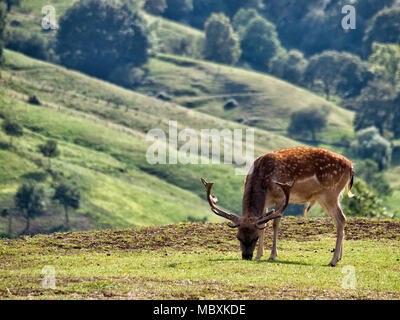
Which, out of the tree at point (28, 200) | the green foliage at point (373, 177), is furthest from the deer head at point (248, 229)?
the green foliage at point (373, 177)

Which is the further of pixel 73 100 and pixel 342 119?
pixel 342 119

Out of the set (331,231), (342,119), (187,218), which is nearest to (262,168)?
(331,231)

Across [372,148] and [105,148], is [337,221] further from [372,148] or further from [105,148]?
[372,148]

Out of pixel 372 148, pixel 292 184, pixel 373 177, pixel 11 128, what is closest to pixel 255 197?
pixel 292 184

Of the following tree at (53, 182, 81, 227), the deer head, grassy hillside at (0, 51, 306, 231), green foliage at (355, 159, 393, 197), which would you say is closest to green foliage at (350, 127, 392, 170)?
green foliage at (355, 159, 393, 197)

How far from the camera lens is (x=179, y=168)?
396 feet

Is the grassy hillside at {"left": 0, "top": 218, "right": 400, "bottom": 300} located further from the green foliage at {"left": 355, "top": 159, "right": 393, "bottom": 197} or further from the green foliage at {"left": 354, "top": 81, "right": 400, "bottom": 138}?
the green foliage at {"left": 354, "top": 81, "right": 400, "bottom": 138}

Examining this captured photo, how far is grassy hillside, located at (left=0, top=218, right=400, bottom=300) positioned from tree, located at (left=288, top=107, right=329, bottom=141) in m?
146

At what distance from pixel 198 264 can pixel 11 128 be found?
90.3 meters

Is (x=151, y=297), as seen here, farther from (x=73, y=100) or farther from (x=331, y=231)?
(x=73, y=100)

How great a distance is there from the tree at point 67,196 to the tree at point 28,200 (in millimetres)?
2510

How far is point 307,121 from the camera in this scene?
17512cm

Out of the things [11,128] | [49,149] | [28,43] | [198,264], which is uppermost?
[28,43]

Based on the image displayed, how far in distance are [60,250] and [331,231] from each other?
10.9m
